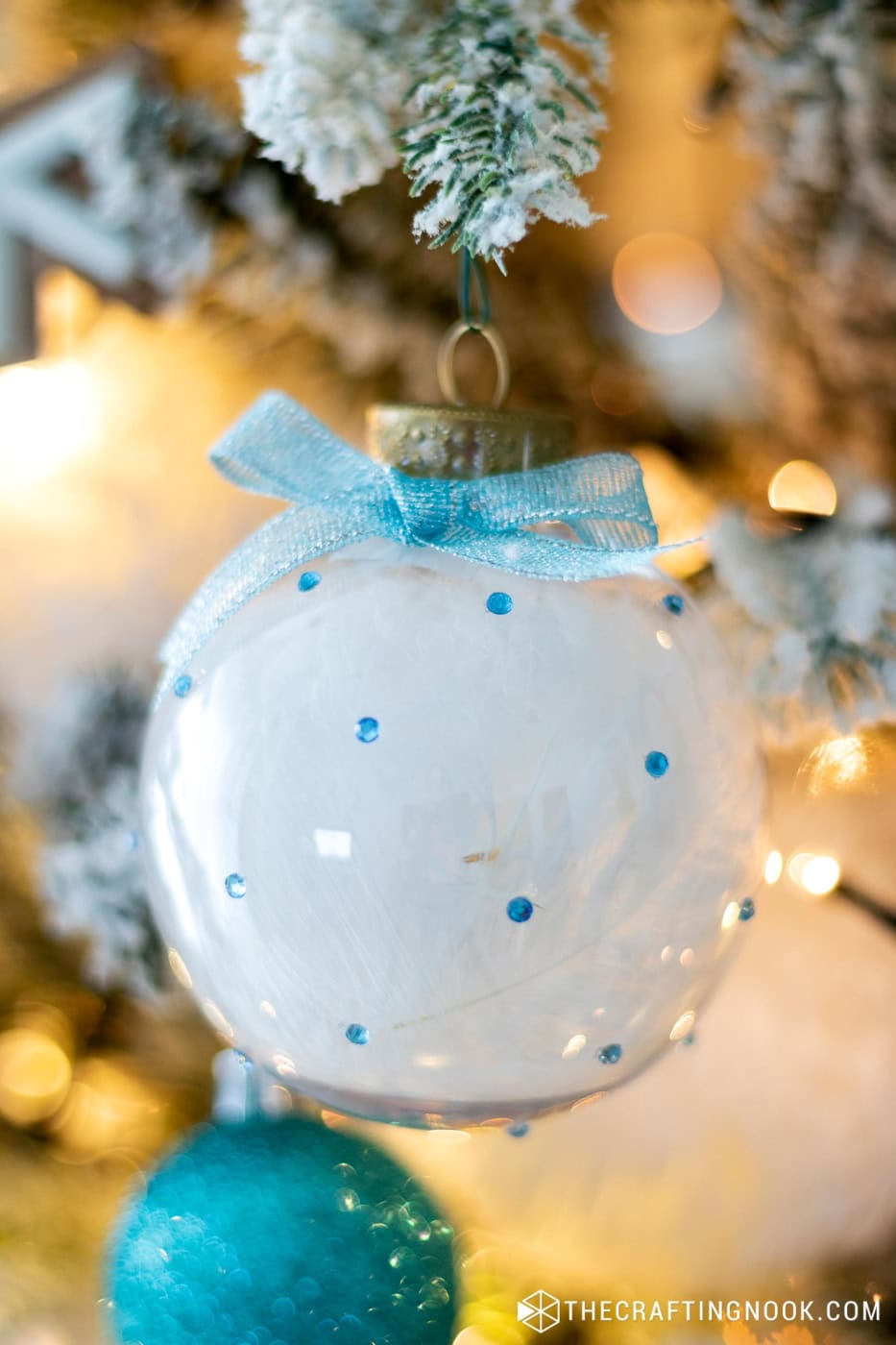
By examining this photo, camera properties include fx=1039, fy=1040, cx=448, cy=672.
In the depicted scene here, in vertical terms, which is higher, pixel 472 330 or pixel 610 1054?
pixel 472 330

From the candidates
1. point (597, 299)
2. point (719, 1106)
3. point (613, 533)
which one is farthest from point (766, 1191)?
point (597, 299)

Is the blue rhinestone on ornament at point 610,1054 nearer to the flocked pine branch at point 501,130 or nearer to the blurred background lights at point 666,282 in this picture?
the flocked pine branch at point 501,130

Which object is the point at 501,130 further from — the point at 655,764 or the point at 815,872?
the point at 815,872

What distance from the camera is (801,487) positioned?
20.3 inches

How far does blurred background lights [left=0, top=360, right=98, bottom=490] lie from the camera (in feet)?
1.99

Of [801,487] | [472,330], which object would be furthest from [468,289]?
[801,487]

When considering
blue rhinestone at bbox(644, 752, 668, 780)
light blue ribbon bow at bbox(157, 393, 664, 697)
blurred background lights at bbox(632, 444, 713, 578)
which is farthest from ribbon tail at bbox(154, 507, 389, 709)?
blurred background lights at bbox(632, 444, 713, 578)

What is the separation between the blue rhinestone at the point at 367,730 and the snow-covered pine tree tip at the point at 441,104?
146mm

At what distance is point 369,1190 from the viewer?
0.40 meters

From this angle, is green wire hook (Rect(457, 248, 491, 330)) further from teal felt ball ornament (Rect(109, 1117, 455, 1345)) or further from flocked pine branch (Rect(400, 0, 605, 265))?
teal felt ball ornament (Rect(109, 1117, 455, 1345))

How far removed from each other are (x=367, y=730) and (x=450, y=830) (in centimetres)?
4

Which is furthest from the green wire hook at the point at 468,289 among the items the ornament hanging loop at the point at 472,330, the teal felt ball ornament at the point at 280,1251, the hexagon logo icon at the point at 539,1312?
the hexagon logo icon at the point at 539,1312

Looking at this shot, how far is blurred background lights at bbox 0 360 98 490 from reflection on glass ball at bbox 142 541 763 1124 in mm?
332

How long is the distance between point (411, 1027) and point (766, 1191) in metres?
0.33
